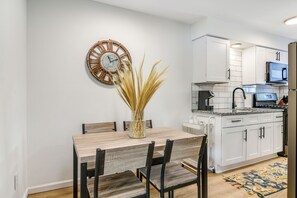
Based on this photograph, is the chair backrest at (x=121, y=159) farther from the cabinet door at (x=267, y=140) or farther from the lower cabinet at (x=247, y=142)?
the cabinet door at (x=267, y=140)

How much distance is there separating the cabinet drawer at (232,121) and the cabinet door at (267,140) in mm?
568

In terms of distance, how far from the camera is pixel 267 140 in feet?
10.2

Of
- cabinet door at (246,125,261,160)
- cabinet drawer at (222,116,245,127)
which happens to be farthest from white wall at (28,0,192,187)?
cabinet door at (246,125,261,160)

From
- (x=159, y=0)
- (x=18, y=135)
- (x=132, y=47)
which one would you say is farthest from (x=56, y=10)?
(x=18, y=135)

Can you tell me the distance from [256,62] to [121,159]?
333 centimetres

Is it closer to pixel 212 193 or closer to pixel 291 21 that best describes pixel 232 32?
pixel 291 21

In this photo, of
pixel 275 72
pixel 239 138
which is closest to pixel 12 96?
pixel 239 138

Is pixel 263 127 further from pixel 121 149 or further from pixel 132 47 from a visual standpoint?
pixel 121 149

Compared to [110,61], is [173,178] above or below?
below

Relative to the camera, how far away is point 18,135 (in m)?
1.74

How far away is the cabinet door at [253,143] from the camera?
2.89 m

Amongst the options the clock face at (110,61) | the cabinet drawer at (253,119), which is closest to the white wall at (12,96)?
the clock face at (110,61)

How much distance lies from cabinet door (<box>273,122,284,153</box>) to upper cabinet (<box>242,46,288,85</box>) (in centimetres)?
86

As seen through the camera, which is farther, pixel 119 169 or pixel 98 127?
pixel 98 127
